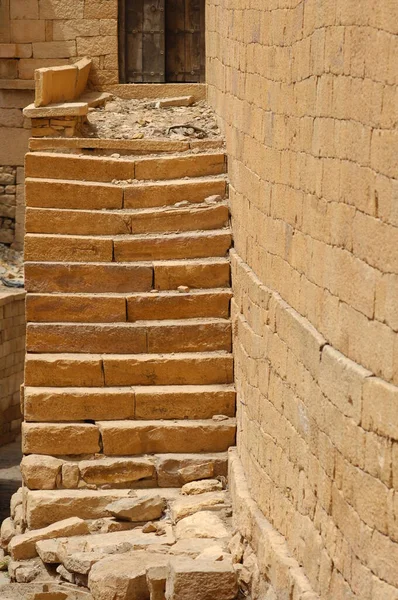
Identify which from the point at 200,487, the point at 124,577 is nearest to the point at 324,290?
the point at 124,577

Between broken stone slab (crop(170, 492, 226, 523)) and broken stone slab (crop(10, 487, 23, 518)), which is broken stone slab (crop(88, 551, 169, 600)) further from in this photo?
broken stone slab (crop(10, 487, 23, 518))

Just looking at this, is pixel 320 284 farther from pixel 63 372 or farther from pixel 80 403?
pixel 63 372

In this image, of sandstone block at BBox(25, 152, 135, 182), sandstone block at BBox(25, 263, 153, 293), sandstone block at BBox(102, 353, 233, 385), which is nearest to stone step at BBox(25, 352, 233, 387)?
sandstone block at BBox(102, 353, 233, 385)

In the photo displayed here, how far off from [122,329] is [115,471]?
43.0 inches

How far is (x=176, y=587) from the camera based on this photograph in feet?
22.5

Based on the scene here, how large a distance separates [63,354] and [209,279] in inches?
49.3

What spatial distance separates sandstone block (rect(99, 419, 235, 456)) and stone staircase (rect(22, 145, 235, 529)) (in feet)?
0.03

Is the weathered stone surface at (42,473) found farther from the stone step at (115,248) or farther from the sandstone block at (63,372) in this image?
the stone step at (115,248)

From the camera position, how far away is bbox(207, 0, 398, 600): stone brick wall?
204 inches

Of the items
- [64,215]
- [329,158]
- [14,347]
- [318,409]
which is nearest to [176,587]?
[318,409]

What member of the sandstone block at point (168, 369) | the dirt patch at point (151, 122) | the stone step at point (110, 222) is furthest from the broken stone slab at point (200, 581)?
the dirt patch at point (151, 122)

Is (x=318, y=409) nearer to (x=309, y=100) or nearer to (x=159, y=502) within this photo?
(x=309, y=100)

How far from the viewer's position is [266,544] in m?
6.95

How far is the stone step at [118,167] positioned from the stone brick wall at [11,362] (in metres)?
4.65
